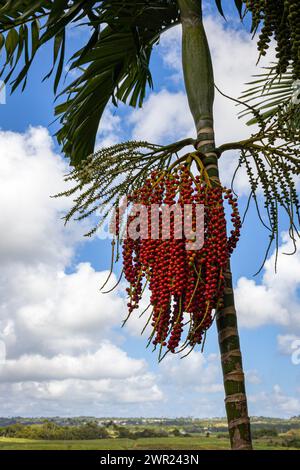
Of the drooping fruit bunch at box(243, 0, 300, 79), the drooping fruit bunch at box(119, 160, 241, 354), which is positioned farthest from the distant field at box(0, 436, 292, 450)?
the drooping fruit bunch at box(243, 0, 300, 79)

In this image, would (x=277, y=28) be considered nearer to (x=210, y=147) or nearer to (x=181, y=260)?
(x=210, y=147)

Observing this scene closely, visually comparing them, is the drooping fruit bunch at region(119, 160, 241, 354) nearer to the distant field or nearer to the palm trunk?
the palm trunk

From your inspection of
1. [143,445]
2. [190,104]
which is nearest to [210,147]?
[190,104]

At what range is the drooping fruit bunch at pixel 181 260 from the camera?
228 centimetres

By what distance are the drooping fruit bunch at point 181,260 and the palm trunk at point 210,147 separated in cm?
20

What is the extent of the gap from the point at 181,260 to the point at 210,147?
0.87 metres

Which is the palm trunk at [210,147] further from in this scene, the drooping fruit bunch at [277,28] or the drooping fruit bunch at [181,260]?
the drooping fruit bunch at [277,28]

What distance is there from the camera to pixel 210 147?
2.89 metres

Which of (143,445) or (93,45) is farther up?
(93,45)

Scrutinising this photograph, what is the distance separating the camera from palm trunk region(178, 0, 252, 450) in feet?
8.15

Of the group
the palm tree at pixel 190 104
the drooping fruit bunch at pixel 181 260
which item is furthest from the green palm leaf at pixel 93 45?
the drooping fruit bunch at pixel 181 260
